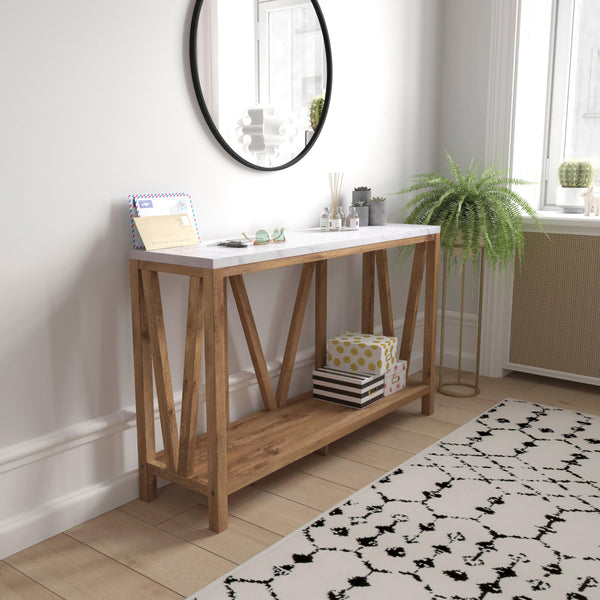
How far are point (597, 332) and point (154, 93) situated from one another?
2.19 metres

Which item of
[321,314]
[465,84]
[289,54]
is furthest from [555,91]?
[321,314]

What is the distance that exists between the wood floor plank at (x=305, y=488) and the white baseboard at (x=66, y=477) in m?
0.40

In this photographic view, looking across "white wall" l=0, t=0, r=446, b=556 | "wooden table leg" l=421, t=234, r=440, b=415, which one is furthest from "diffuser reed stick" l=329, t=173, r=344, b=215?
"wooden table leg" l=421, t=234, r=440, b=415

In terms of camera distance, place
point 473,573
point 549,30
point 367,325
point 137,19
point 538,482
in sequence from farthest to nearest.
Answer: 1. point 549,30
2. point 367,325
3. point 538,482
4. point 137,19
5. point 473,573

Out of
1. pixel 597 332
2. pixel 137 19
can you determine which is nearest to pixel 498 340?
pixel 597 332

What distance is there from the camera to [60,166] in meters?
1.89

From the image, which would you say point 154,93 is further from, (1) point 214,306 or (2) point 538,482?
(2) point 538,482

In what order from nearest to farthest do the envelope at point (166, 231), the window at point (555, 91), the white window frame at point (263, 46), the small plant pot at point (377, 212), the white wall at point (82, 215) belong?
the white wall at point (82, 215) → the envelope at point (166, 231) → the white window frame at point (263, 46) → the small plant pot at point (377, 212) → the window at point (555, 91)

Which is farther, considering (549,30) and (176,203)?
(549,30)

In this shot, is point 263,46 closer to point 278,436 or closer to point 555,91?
point 278,436

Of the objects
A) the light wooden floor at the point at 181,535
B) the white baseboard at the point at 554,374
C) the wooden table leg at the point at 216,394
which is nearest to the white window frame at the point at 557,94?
the white baseboard at the point at 554,374

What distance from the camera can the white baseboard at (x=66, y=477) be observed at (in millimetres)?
1875

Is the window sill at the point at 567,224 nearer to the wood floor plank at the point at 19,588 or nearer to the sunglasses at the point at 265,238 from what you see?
the sunglasses at the point at 265,238

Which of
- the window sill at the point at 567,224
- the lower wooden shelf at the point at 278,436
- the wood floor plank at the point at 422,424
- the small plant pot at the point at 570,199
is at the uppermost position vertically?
the small plant pot at the point at 570,199
